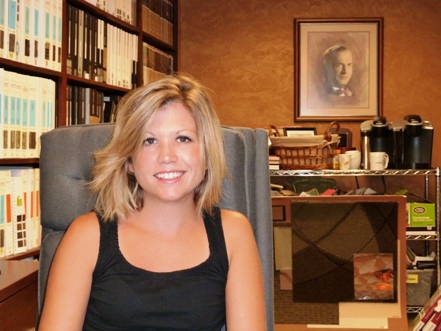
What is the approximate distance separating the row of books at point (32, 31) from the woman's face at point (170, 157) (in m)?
1.08

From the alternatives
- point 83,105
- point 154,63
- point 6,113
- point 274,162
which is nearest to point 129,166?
point 6,113

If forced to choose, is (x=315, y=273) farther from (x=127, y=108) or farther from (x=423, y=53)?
(x=127, y=108)

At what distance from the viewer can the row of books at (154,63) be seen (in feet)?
12.6

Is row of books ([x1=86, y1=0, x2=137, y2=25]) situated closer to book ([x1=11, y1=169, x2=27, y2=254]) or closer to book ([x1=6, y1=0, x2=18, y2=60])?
book ([x1=6, y1=0, x2=18, y2=60])

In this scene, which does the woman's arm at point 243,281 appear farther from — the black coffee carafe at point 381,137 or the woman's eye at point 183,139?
the black coffee carafe at point 381,137

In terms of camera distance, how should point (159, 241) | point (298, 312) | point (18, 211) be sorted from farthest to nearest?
point (298, 312) < point (18, 211) < point (159, 241)

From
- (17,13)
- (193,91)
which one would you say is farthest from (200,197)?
(17,13)

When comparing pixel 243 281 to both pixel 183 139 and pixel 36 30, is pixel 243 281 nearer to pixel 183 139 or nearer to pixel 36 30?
pixel 183 139

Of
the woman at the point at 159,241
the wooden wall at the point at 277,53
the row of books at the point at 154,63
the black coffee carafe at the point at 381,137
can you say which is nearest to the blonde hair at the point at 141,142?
the woman at the point at 159,241

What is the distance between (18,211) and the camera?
97.7 inches

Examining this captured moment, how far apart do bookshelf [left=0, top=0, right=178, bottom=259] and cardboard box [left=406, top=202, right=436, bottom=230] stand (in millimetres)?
1636

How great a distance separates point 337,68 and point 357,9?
0.40 m

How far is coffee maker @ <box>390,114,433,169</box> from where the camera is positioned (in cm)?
380

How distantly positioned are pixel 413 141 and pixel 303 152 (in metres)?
0.62
